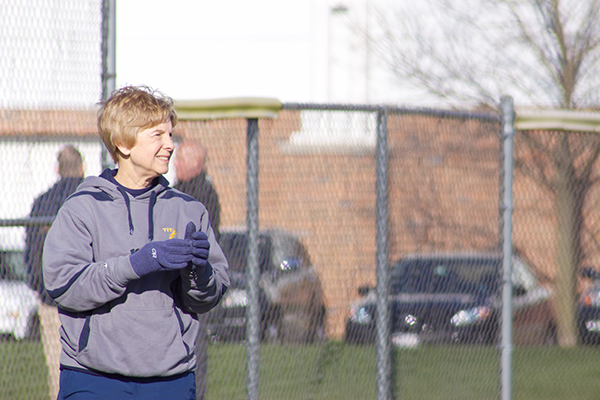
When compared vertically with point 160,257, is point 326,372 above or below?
below

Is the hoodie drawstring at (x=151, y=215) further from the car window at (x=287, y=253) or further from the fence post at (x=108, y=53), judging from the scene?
the car window at (x=287, y=253)

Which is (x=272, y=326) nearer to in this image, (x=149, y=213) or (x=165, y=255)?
(x=149, y=213)

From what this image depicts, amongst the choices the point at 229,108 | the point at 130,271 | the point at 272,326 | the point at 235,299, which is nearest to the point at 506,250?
A: the point at 272,326

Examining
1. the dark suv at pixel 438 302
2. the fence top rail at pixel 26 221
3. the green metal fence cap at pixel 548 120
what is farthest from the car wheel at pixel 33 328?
the green metal fence cap at pixel 548 120

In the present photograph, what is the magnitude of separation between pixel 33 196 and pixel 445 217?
2695mm

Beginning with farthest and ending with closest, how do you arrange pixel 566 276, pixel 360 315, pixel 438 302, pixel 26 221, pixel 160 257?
pixel 566 276
pixel 438 302
pixel 360 315
pixel 26 221
pixel 160 257

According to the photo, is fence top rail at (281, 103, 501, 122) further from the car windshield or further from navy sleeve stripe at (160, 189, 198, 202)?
navy sleeve stripe at (160, 189, 198, 202)

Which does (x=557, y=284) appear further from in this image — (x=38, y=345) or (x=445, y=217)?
(x=38, y=345)

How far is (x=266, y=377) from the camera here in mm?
4441

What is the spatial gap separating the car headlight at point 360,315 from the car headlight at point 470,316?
0.75m

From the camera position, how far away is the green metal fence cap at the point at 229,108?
163 inches

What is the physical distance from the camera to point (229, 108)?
13.7 feet

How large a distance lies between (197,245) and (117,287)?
0.91 ft

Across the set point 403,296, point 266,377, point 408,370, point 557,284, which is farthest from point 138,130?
point 557,284
